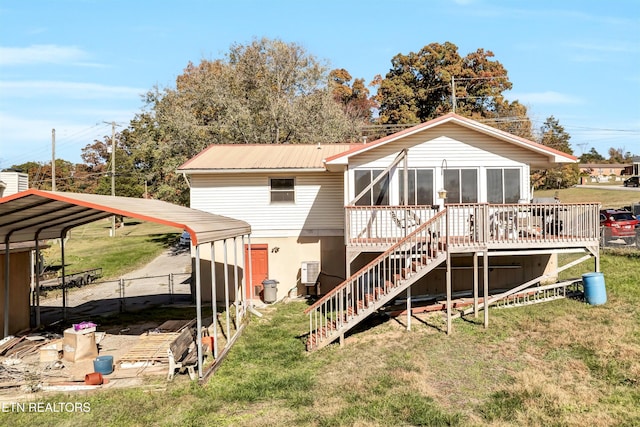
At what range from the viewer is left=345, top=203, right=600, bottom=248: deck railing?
1251 centimetres

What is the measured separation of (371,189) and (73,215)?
885cm

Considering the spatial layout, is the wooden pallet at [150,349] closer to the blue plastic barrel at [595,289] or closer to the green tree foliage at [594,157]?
the blue plastic barrel at [595,289]

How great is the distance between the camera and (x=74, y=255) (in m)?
31.4

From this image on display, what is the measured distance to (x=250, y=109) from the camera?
32.1m

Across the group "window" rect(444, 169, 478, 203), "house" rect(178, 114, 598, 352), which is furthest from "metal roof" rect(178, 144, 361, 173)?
"window" rect(444, 169, 478, 203)

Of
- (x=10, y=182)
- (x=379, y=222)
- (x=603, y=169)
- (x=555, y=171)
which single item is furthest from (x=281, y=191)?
(x=603, y=169)

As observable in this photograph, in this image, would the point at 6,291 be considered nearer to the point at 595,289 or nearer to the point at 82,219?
the point at 82,219

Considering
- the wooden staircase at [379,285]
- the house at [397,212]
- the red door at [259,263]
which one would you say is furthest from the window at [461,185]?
the red door at [259,263]

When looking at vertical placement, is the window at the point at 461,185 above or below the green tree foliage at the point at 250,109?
below

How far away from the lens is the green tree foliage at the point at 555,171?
5091cm

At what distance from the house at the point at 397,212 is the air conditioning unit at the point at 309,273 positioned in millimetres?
37

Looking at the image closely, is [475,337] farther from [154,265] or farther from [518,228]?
[154,265]

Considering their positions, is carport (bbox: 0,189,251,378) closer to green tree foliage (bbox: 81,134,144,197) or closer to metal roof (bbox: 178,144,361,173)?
metal roof (bbox: 178,144,361,173)

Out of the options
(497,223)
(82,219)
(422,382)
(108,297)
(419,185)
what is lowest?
(108,297)
